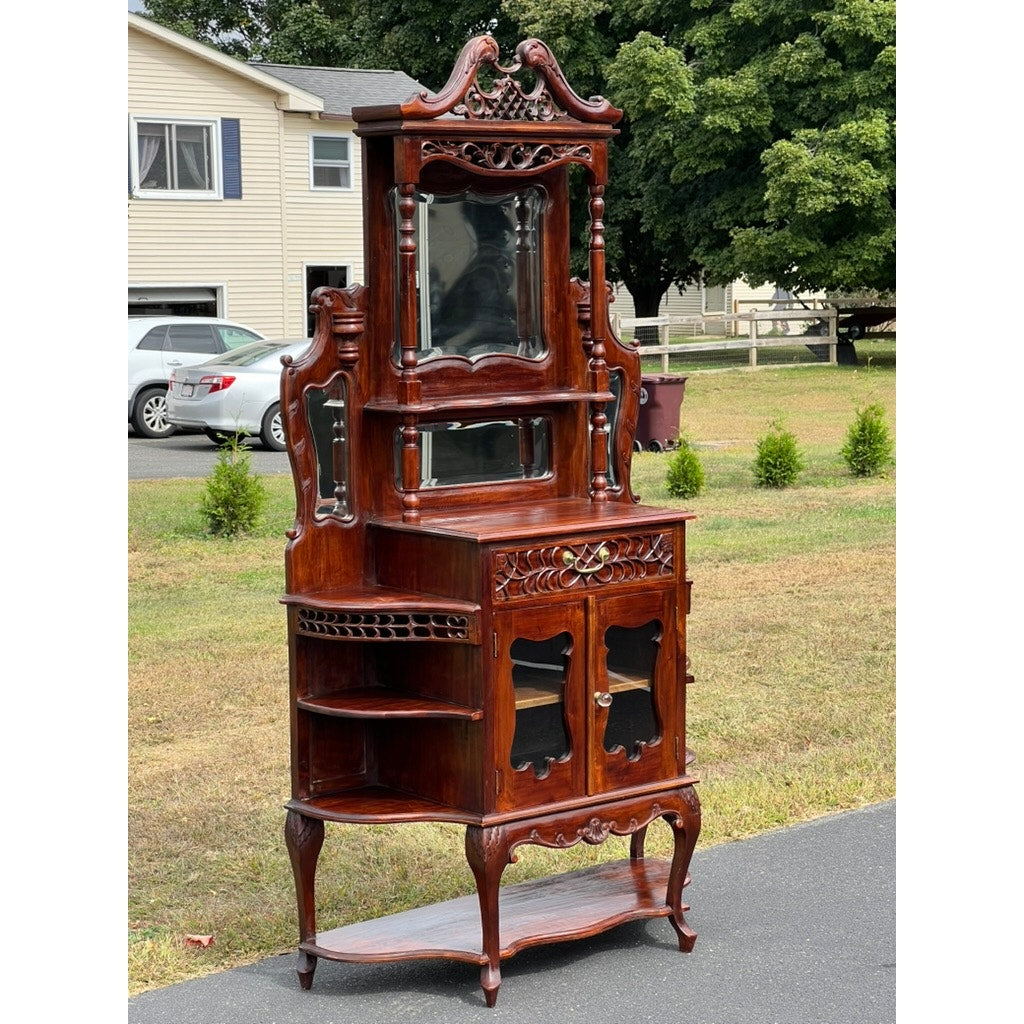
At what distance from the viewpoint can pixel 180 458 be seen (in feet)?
58.5

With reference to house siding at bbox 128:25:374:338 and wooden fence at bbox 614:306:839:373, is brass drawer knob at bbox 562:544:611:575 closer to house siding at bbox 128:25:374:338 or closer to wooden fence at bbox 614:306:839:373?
house siding at bbox 128:25:374:338

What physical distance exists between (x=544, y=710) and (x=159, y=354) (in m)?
16.3

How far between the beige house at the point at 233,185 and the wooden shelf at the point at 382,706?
22.3 m

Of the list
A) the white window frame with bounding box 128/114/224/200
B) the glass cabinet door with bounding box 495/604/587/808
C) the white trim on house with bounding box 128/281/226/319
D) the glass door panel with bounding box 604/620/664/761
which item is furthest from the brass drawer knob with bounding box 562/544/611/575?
the white trim on house with bounding box 128/281/226/319

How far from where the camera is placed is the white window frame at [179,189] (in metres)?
26.0

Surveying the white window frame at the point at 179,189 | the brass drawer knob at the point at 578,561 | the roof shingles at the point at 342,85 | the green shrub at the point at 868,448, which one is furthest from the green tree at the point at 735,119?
the brass drawer knob at the point at 578,561

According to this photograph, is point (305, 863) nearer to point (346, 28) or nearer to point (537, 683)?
point (537, 683)

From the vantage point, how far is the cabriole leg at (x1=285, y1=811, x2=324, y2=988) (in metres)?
4.87

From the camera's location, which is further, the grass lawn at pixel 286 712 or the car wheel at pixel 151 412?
the car wheel at pixel 151 412

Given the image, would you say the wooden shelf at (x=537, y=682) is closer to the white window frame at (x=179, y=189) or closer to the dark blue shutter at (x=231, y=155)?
the white window frame at (x=179, y=189)

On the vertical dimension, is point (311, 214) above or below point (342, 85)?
below

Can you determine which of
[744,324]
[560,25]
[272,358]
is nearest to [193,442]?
[272,358]

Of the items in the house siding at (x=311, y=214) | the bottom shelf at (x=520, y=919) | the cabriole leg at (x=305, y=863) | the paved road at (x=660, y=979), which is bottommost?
the paved road at (x=660, y=979)

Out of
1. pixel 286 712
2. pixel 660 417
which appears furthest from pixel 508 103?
pixel 660 417
